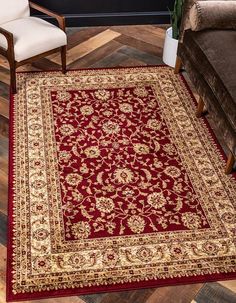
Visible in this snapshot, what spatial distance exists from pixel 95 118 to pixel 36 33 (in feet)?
2.97

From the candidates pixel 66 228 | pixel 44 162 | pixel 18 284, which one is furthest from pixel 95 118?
pixel 18 284

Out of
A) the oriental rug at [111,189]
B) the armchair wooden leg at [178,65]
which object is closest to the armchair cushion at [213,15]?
the armchair wooden leg at [178,65]

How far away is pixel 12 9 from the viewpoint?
13.5ft

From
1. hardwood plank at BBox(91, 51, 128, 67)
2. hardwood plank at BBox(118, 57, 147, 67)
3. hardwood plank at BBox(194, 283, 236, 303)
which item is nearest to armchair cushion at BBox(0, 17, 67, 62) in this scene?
hardwood plank at BBox(91, 51, 128, 67)

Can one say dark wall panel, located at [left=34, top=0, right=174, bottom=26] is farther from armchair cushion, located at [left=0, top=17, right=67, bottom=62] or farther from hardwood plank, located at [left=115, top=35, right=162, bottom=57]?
armchair cushion, located at [left=0, top=17, right=67, bottom=62]

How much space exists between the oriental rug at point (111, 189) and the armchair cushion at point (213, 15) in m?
0.67

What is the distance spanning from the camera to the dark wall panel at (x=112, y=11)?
5000mm

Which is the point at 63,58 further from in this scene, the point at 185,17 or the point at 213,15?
the point at 213,15

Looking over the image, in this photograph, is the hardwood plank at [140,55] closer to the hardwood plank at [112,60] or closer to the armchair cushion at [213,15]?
the hardwood plank at [112,60]

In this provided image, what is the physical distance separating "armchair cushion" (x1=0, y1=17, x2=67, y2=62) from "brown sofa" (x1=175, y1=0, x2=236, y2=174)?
1.14 metres

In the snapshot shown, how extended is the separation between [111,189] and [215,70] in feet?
4.10

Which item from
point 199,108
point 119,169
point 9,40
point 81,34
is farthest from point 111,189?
point 81,34

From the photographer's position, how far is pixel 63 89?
4145 millimetres

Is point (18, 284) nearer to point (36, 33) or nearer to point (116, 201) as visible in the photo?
point (116, 201)
